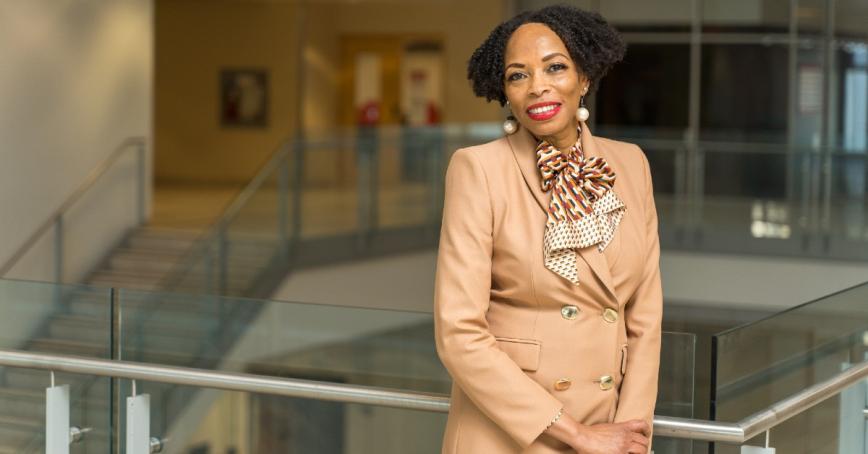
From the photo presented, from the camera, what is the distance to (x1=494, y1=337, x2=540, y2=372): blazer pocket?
248 centimetres

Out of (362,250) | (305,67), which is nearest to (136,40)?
(362,250)

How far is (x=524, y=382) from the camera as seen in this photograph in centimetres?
241

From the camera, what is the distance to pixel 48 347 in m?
3.80

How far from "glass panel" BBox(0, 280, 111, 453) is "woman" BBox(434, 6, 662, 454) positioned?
1725 mm

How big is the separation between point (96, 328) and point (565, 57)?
215 cm

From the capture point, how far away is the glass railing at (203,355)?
156 inches

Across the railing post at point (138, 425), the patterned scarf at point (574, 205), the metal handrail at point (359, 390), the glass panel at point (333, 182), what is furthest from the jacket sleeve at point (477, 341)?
the glass panel at point (333, 182)

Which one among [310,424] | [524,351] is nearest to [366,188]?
[310,424]

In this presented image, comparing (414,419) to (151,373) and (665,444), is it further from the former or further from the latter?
(665,444)

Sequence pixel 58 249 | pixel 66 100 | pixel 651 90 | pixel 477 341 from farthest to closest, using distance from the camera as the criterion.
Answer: pixel 651 90, pixel 66 100, pixel 58 249, pixel 477 341

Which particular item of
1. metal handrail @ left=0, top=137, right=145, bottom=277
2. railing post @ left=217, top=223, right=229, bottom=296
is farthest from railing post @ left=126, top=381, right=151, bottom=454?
railing post @ left=217, top=223, right=229, bottom=296

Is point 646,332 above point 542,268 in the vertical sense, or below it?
below

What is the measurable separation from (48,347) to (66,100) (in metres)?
8.94

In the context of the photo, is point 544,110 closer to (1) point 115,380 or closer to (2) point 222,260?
(1) point 115,380
